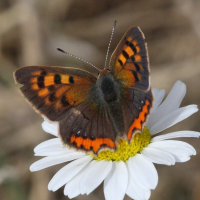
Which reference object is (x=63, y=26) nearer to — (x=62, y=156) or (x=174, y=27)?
(x=174, y=27)

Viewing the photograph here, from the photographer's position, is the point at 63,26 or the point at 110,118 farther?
the point at 63,26

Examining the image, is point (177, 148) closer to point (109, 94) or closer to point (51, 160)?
point (109, 94)

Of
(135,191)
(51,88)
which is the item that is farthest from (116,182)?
(51,88)

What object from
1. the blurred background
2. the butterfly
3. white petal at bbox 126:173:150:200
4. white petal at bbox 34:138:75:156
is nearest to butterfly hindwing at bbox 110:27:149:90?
the butterfly

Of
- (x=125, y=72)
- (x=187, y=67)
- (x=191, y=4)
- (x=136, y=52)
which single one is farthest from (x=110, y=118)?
(x=191, y=4)

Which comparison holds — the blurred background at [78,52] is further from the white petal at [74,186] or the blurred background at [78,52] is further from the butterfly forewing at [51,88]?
the butterfly forewing at [51,88]

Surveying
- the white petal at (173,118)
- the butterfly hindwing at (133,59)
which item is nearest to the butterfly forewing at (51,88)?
the butterfly hindwing at (133,59)
